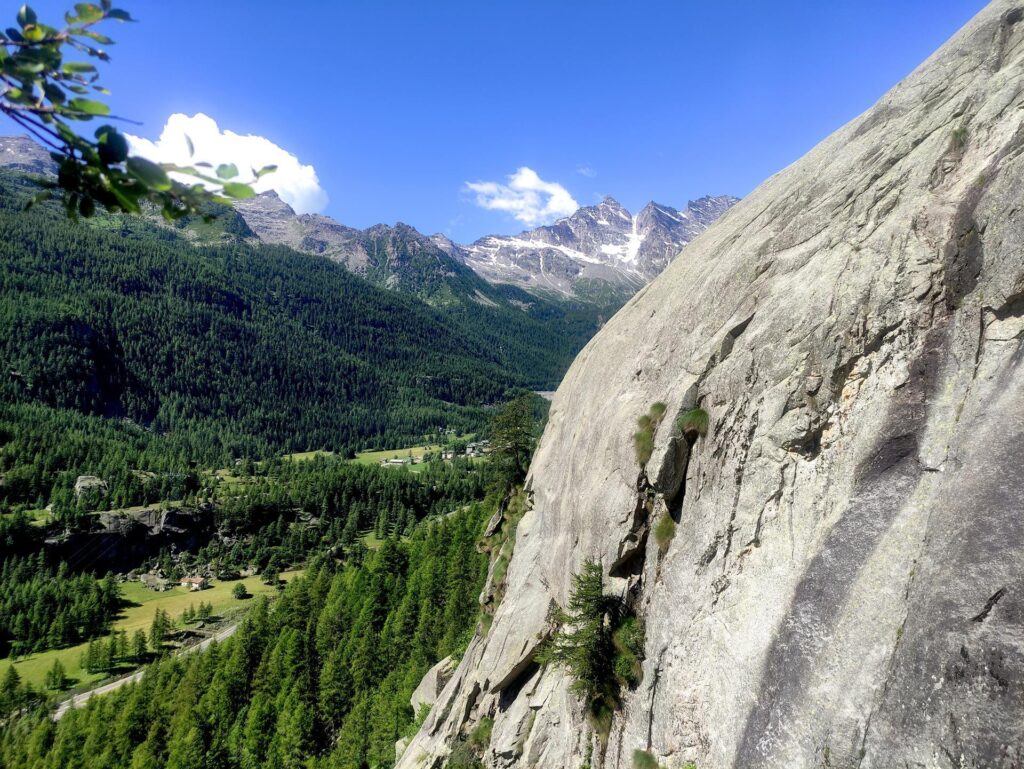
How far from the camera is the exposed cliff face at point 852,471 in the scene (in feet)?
38.6

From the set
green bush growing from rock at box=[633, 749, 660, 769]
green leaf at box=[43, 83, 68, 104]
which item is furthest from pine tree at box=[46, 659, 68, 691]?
green leaf at box=[43, 83, 68, 104]

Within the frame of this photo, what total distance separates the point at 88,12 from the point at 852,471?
58.9 feet

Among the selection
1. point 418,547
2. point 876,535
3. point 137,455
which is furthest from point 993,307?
point 137,455

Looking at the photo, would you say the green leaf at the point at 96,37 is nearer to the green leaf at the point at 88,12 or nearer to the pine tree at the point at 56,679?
the green leaf at the point at 88,12

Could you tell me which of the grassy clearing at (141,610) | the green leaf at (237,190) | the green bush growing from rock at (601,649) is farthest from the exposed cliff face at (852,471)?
the grassy clearing at (141,610)

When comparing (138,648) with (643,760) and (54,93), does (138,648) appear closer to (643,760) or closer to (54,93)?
(643,760)

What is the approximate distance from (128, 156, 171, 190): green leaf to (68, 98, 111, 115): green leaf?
466 millimetres

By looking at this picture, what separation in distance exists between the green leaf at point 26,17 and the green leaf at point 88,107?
0.69 m

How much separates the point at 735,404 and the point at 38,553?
165966 mm

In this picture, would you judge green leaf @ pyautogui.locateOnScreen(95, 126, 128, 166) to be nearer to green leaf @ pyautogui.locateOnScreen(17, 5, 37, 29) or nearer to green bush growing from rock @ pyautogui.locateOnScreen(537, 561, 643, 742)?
green leaf @ pyautogui.locateOnScreen(17, 5, 37, 29)

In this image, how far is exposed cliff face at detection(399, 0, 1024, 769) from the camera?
11.8 metres

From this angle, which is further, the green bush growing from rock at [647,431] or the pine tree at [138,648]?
the pine tree at [138,648]

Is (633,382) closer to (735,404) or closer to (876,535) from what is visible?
(735,404)

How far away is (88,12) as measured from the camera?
3705 millimetres
